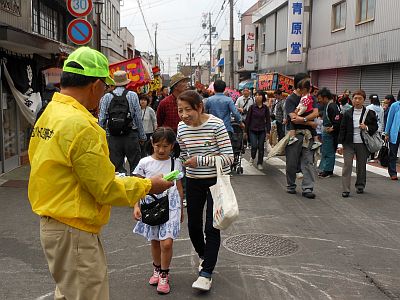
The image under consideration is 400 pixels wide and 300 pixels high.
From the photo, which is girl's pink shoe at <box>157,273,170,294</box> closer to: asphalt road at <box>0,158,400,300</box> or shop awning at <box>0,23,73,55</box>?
asphalt road at <box>0,158,400,300</box>

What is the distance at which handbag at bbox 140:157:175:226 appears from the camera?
13.1 ft

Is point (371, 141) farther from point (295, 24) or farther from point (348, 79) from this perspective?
point (295, 24)

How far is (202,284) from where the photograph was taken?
4047 mm

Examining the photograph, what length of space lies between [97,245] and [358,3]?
17.1 meters

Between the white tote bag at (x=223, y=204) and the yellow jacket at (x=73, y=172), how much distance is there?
4.15 ft

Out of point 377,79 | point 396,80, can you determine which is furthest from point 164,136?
point 377,79

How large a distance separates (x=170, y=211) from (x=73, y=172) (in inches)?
74.3

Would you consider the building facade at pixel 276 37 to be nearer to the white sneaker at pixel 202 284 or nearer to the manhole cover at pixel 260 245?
the manhole cover at pixel 260 245

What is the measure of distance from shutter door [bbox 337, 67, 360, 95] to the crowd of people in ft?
33.3

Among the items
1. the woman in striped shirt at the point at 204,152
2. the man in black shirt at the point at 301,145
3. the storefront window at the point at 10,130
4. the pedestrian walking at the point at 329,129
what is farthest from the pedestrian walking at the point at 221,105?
the woman in striped shirt at the point at 204,152

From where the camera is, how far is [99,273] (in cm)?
247

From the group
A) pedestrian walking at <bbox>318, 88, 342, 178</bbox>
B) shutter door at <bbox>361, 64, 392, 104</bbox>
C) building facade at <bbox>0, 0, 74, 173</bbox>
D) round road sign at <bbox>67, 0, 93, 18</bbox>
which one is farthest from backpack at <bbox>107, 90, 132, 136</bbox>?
shutter door at <bbox>361, 64, 392, 104</bbox>

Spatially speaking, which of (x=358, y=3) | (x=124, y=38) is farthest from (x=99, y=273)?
(x=124, y=38)

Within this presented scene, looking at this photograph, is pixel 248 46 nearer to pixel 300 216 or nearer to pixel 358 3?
pixel 358 3
